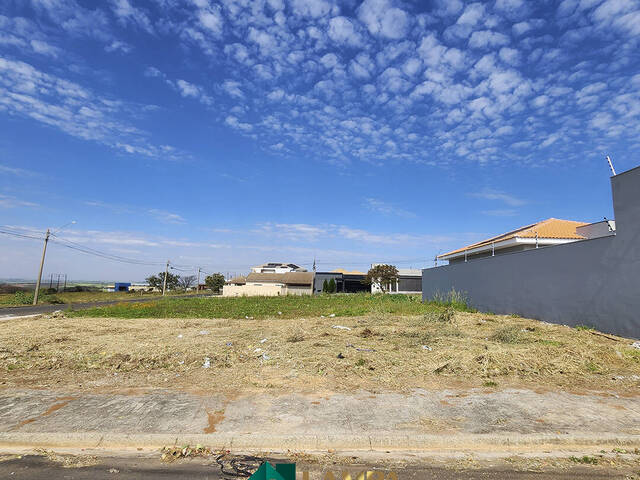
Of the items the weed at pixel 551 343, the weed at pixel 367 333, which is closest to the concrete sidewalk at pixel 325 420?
the weed at pixel 551 343

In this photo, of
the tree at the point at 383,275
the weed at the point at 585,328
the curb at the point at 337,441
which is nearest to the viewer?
the curb at the point at 337,441

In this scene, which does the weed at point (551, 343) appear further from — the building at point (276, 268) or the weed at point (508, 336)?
the building at point (276, 268)

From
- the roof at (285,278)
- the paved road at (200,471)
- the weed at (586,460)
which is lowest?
the paved road at (200,471)

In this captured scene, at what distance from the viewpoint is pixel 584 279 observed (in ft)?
36.0

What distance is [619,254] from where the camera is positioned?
31.7ft

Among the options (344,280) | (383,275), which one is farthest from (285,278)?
(383,275)

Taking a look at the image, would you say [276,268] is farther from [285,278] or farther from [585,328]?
[585,328]

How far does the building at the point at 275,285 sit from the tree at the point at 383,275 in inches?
363

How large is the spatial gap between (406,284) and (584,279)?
152 feet

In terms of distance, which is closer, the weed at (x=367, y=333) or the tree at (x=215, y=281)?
the weed at (x=367, y=333)

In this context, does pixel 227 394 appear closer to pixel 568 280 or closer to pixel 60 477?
pixel 60 477

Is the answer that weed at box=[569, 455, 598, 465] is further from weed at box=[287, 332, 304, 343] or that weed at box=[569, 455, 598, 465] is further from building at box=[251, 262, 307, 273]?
building at box=[251, 262, 307, 273]

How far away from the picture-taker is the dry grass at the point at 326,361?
6172 millimetres

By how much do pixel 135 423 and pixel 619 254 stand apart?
38.6 feet
